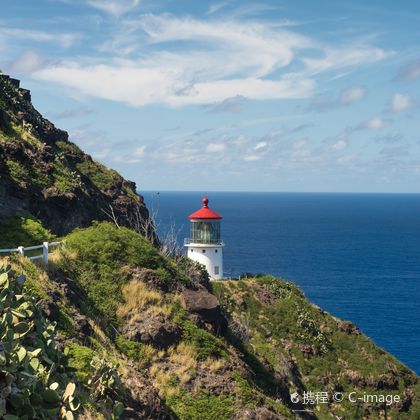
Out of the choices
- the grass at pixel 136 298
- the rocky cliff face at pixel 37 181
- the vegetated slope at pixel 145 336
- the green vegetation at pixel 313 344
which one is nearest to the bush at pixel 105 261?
the vegetated slope at pixel 145 336

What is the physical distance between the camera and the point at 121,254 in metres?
22.0

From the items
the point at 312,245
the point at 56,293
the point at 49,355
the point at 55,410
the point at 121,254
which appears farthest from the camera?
the point at 312,245

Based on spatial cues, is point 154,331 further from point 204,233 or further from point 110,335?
point 204,233

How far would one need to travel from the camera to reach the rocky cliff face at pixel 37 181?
83.6ft

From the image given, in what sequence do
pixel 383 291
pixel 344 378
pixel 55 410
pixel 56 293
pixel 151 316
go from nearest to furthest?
pixel 55 410, pixel 56 293, pixel 151 316, pixel 344 378, pixel 383 291

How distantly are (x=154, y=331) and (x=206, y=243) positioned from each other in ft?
115

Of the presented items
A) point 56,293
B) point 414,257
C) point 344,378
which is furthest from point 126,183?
point 414,257

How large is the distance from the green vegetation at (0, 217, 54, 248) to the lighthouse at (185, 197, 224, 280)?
31.1 m

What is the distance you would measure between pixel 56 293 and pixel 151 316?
423cm

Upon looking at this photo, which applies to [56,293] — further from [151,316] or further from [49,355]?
[49,355]


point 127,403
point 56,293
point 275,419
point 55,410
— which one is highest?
point 56,293

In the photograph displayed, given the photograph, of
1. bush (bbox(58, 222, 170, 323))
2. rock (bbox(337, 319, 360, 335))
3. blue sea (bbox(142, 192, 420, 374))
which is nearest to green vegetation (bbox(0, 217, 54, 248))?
bush (bbox(58, 222, 170, 323))

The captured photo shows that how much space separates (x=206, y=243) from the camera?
5406cm

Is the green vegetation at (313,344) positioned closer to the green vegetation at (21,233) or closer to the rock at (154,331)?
the rock at (154,331)
